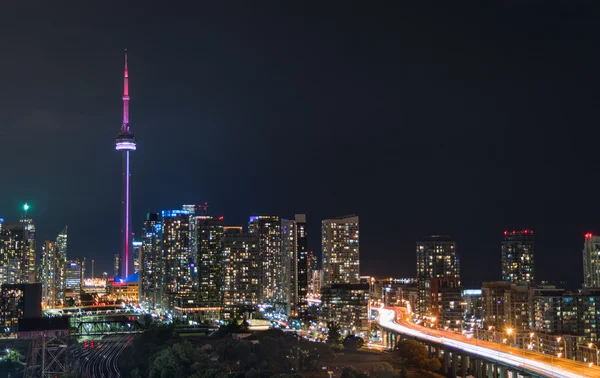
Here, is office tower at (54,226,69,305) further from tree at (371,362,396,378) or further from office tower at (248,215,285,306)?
tree at (371,362,396,378)

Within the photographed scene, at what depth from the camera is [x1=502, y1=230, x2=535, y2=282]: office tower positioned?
115125 mm

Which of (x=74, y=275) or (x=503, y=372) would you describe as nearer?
(x=503, y=372)

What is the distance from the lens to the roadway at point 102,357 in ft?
167

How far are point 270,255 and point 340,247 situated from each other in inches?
424

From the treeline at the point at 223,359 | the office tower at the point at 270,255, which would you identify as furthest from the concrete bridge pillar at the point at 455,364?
the office tower at the point at 270,255

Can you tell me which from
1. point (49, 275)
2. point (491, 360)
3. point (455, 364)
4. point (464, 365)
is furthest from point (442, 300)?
point (49, 275)

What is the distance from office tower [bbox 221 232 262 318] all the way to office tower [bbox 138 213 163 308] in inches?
514

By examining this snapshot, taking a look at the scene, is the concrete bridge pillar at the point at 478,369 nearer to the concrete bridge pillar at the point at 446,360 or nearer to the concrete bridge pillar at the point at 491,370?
the concrete bridge pillar at the point at 491,370

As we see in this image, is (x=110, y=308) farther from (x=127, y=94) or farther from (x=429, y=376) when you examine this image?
(x=429, y=376)

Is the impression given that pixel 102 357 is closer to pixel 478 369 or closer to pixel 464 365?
pixel 464 365

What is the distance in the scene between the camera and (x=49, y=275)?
124875 millimetres

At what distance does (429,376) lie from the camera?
163ft

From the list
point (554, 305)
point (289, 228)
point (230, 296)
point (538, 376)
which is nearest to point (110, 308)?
point (230, 296)

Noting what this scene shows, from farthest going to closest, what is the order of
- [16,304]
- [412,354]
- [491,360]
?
[16,304]
[412,354]
[491,360]
